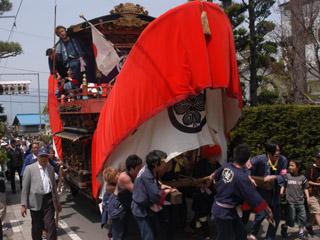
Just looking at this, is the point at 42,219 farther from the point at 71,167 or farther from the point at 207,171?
the point at 71,167

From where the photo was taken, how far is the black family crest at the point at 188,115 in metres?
7.39

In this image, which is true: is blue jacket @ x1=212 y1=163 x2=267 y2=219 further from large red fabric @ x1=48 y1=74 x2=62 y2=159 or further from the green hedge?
large red fabric @ x1=48 y1=74 x2=62 y2=159

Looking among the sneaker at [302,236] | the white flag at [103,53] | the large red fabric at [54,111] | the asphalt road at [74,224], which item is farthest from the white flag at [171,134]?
the large red fabric at [54,111]

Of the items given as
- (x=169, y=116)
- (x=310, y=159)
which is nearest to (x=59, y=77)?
(x=169, y=116)

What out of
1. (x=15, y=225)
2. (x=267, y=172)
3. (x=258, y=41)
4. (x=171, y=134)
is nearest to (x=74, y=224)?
(x=15, y=225)

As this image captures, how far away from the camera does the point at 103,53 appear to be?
9.74 m

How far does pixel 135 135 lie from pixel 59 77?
16.2ft

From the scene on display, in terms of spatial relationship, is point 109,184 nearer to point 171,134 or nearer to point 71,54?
point 171,134

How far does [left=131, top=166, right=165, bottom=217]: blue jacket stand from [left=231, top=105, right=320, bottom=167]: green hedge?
4165 mm

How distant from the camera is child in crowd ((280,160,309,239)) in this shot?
7371mm

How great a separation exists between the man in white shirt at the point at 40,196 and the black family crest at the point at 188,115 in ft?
6.95

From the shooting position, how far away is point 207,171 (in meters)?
7.82

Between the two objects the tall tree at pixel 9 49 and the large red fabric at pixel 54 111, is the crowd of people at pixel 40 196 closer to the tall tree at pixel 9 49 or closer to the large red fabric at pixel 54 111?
the large red fabric at pixel 54 111

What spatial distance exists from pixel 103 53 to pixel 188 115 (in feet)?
10.3
